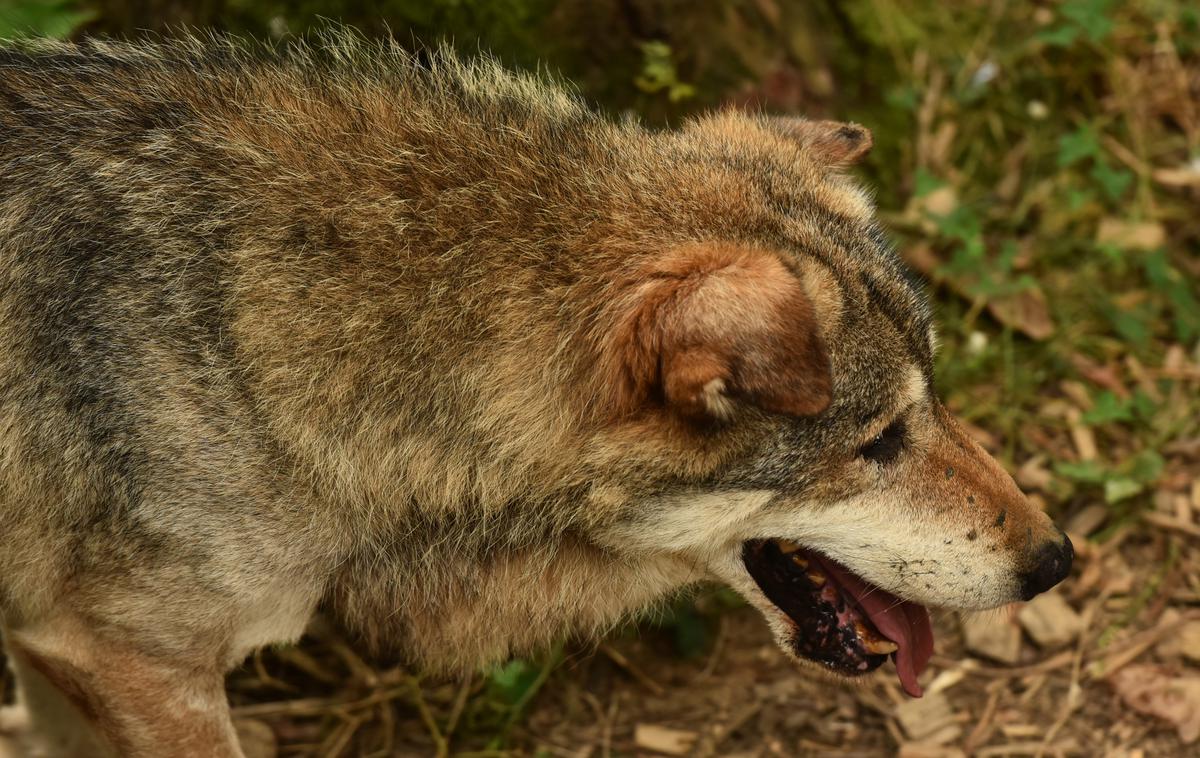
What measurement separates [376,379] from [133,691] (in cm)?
114

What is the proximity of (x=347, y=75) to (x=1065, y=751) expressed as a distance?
363cm

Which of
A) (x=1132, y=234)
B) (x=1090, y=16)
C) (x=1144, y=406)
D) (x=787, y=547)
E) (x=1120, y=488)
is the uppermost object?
(x=1090, y=16)

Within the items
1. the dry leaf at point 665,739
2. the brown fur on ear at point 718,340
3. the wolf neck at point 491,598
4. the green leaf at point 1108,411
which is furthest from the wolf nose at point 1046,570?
the green leaf at point 1108,411

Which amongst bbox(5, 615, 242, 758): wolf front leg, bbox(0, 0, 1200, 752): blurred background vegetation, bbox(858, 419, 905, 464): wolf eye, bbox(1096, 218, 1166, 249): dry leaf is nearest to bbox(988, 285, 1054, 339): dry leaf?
bbox(0, 0, 1200, 752): blurred background vegetation

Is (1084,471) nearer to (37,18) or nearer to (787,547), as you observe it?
(787,547)

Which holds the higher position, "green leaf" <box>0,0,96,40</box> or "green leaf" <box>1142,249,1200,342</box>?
"green leaf" <box>1142,249,1200,342</box>

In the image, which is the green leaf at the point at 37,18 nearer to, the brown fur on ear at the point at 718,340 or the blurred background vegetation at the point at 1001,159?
the blurred background vegetation at the point at 1001,159

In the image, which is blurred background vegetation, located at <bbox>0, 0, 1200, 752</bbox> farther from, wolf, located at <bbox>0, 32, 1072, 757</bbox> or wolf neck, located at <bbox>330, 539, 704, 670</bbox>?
wolf, located at <bbox>0, 32, 1072, 757</bbox>

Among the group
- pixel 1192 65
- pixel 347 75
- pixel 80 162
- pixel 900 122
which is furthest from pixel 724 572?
pixel 1192 65

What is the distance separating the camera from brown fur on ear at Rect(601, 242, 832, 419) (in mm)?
3111

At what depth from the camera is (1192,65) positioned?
742 cm

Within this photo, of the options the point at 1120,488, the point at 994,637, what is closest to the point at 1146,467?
the point at 1120,488

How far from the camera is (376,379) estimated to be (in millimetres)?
3566

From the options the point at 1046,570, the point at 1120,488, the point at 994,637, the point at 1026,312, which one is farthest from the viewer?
the point at 1026,312
